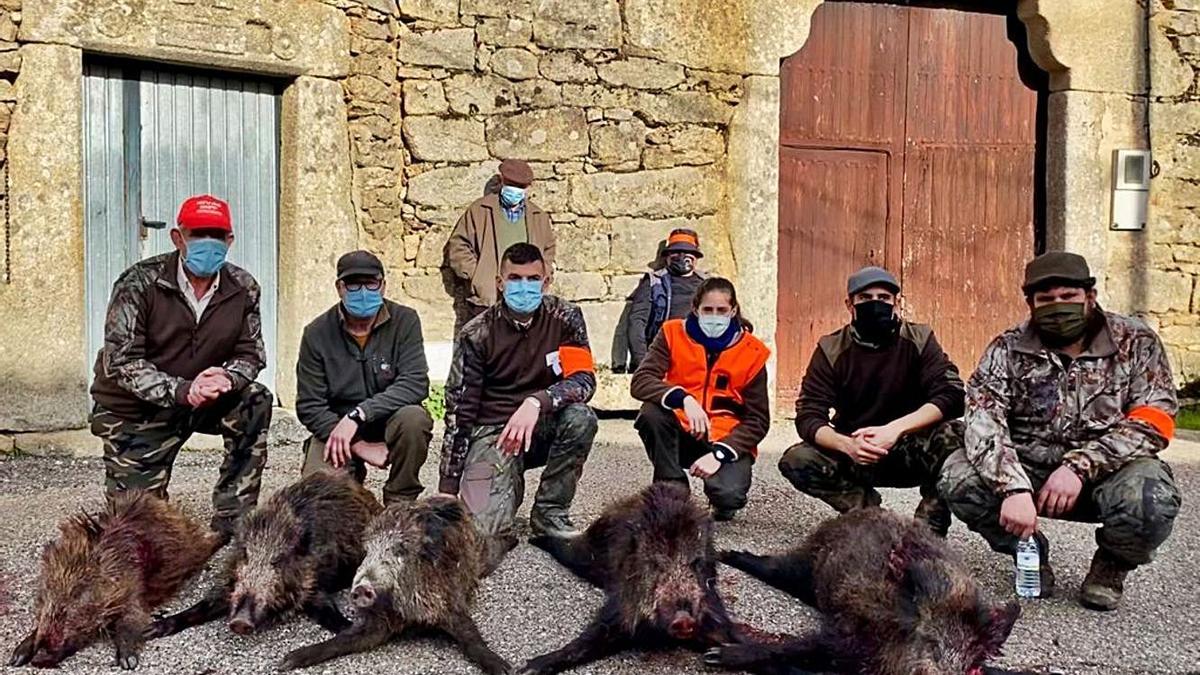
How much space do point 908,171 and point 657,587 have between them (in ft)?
20.7

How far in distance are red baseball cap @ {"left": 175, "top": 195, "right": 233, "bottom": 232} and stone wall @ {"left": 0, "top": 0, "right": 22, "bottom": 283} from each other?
2257 mm

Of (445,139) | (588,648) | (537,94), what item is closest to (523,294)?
(588,648)

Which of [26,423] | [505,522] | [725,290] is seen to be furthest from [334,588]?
[26,423]

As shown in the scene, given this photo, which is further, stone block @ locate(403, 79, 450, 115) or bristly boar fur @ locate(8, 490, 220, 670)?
stone block @ locate(403, 79, 450, 115)

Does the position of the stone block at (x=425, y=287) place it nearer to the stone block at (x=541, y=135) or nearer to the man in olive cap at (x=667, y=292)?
the stone block at (x=541, y=135)

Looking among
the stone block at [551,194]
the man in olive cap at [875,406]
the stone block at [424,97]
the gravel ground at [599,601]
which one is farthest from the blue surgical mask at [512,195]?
the man in olive cap at [875,406]

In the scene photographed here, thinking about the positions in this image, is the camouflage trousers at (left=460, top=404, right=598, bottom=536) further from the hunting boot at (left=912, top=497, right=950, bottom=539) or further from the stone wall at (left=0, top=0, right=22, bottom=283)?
the stone wall at (left=0, top=0, right=22, bottom=283)

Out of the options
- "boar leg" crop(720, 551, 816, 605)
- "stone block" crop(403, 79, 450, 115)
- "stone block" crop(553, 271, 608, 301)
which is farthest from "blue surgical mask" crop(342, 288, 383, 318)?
"stone block" crop(553, 271, 608, 301)

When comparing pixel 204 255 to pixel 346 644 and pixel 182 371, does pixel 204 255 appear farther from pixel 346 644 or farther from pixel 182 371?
pixel 346 644

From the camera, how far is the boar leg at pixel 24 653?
3762 mm

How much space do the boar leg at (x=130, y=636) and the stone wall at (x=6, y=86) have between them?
3.61 metres

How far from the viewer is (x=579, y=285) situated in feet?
28.4

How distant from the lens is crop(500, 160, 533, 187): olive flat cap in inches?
316

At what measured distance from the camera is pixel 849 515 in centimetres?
454
